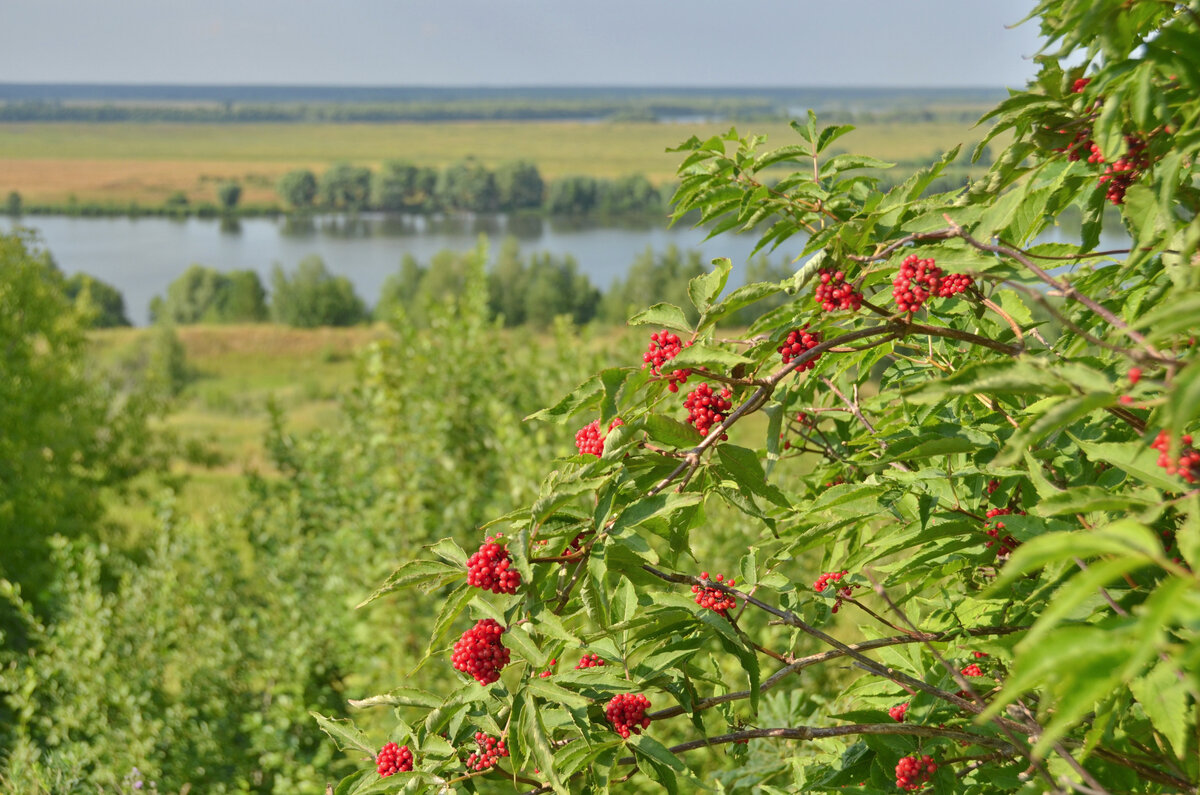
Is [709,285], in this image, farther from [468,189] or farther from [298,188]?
[298,188]

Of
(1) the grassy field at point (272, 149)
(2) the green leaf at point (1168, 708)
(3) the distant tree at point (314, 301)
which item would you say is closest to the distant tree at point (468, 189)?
(1) the grassy field at point (272, 149)

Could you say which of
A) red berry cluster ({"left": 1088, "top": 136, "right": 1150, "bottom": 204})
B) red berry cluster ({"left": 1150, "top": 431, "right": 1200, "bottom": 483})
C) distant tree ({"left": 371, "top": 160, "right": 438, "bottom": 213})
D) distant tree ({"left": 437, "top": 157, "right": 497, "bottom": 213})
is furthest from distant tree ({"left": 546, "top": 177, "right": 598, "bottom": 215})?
red berry cluster ({"left": 1150, "top": 431, "right": 1200, "bottom": 483})

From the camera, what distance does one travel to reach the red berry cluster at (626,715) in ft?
4.96

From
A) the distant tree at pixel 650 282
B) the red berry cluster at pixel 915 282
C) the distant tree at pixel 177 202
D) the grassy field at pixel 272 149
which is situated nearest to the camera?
the red berry cluster at pixel 915 282

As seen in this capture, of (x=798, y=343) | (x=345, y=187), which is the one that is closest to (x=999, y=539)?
(x=798, y=343)

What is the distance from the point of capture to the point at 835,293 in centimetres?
131

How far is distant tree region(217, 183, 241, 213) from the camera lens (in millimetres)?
100375

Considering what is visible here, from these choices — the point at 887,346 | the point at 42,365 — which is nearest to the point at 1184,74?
the point at 887,346

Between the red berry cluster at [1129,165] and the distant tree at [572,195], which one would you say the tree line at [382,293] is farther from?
the red berry cluster at [1129,165]

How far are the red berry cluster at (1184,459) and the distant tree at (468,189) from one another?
94263mm

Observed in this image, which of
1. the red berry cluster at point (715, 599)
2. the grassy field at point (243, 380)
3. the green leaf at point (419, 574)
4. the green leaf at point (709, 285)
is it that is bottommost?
the grassy field at point (243, 380)

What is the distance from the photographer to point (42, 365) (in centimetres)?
934

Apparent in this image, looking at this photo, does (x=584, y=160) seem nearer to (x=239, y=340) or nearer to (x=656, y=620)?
(x=239, y=340)

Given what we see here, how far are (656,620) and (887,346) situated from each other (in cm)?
79
